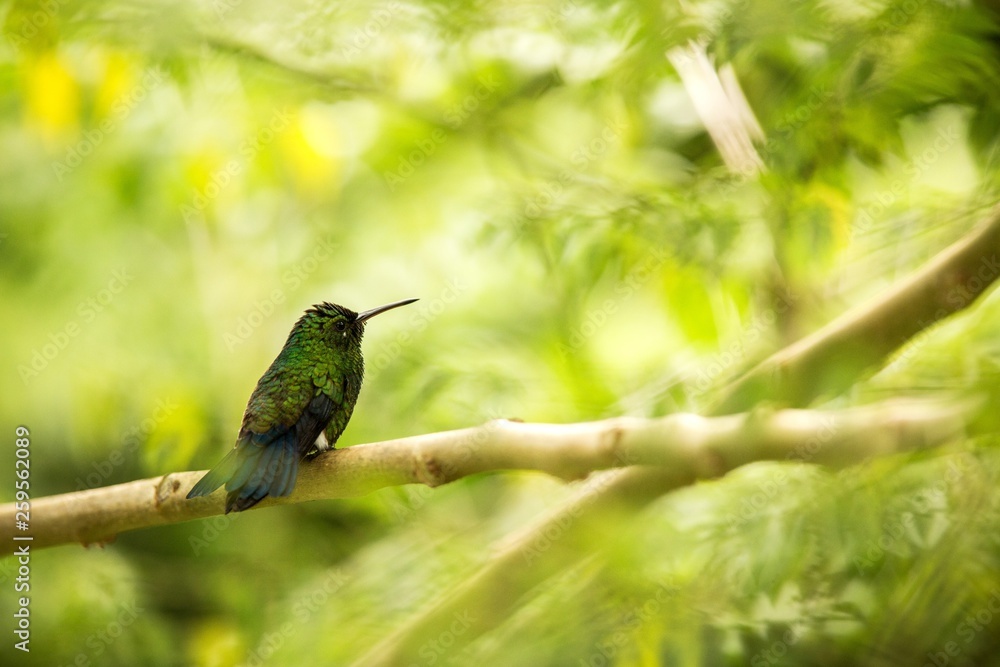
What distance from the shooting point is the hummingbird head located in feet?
6.20

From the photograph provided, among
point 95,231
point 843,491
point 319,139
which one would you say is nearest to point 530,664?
point 843,491

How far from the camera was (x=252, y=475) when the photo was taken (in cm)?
152

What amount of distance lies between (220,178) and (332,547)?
1129 millimetres

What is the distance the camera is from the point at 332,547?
2613mm

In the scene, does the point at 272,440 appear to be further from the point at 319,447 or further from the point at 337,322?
the point at 337,322

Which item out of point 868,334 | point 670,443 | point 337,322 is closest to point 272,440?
point 337,322

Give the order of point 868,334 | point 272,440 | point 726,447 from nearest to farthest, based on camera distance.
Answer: point 726,447, point 868,334, point 272,440

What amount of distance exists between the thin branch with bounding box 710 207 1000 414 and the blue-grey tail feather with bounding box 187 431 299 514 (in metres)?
0.80

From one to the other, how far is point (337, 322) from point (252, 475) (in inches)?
18.8

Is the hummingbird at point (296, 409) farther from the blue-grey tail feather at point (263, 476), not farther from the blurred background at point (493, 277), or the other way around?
the blurred background at point (493, 277)

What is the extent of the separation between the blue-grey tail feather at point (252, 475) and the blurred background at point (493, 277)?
0.33 meters

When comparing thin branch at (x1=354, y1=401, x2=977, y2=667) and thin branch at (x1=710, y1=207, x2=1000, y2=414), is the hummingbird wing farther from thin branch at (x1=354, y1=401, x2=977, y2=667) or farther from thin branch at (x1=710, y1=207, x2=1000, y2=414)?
thin branch at (x1=710, y1=207, x2=1000, y2=414)

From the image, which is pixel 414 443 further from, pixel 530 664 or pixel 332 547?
pixel 332 547

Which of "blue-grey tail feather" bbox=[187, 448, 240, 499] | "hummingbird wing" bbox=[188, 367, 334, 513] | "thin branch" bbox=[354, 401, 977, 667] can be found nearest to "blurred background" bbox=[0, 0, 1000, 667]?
"thin branch" bbox=[354, 401, 977, 667]
